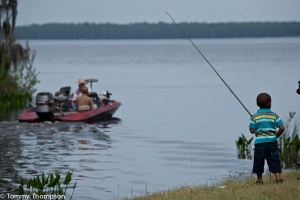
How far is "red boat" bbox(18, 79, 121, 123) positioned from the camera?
15852mm

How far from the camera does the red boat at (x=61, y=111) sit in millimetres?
15852

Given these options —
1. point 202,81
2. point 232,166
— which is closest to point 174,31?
point 202,81

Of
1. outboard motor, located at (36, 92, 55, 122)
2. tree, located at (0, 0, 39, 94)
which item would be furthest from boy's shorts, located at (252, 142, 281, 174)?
tree, located at (0, 0, 39, 94)

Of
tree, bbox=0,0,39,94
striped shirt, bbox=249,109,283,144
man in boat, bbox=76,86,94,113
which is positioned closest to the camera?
striped shirt, bbox=249,109,283,144

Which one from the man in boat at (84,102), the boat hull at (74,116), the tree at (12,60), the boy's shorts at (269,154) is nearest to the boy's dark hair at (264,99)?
the boy's shorts at (269,154)

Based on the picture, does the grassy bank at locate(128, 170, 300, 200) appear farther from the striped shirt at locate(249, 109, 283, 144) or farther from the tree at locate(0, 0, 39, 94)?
the tree at locate(0, 0, 39, 94)

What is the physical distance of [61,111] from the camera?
16.8 meters

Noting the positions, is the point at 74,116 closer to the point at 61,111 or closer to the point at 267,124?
the point at 61,111

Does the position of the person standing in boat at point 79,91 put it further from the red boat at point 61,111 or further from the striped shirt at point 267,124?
the striped shirt at point 267,124

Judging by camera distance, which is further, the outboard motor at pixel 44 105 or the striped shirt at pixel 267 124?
the outboard motor at pixel 44 105

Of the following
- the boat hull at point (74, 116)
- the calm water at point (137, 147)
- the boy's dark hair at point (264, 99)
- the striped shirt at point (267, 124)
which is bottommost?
the calm water at point (137, 147)

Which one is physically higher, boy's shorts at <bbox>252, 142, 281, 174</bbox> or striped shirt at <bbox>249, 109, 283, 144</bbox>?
striped shirt at <bbox>249, 109, 283, 144</bbox>

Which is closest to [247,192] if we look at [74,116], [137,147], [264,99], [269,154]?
[269,154]

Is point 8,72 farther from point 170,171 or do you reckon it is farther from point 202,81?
point 202,81
